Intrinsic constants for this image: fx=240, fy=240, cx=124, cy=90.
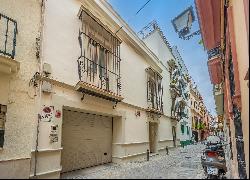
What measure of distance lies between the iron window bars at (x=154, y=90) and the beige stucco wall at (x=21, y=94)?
958cm

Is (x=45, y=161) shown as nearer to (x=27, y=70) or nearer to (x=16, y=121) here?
(x=16, y=121)

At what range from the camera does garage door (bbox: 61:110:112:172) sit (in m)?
8.88

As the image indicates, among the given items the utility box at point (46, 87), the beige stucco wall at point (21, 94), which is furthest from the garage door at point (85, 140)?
the beige stucco wall at point (21, 94)

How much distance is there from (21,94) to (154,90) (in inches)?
456

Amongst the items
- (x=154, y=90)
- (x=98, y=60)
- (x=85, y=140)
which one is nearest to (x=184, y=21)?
(x=98, y=60)

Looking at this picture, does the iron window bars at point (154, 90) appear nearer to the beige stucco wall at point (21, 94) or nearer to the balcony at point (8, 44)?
the beige stucco wall at point (21, 94)

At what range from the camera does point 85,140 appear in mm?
9812

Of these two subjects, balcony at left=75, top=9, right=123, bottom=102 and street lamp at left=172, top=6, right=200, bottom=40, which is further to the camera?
balcony at left=75, top=9, right=123, bottom=102

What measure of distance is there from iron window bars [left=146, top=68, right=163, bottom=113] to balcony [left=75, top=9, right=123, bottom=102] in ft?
15.1

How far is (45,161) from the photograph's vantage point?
696cm

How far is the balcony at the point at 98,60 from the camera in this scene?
9.23 meters

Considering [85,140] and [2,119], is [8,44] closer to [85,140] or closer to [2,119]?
[2,119]

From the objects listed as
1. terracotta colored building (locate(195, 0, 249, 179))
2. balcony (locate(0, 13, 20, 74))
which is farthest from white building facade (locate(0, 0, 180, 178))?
terracotta colored building (locate(195, 0, 249, 179))

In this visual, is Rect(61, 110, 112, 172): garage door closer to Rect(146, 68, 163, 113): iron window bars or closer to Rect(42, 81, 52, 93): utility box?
Rect(42, 81, 52, 93): utility box
